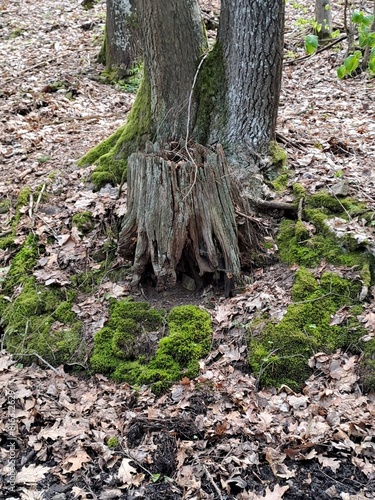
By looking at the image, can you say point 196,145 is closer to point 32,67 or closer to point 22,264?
point 22,264

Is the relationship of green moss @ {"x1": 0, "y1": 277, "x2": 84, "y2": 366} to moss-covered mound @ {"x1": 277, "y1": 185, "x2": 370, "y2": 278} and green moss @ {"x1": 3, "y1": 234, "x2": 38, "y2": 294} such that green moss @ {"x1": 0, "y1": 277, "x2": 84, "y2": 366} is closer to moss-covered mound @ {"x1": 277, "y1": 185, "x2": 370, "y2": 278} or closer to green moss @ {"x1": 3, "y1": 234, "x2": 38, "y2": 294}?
green moss @ {"x1": 3, "y1": 234, "x2": 38, "y2": 294}

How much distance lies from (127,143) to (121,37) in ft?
16.7

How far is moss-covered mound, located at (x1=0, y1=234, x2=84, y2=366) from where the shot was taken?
454cm

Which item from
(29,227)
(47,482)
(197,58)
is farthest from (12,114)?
(47,482)

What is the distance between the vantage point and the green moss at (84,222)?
18.3 ft

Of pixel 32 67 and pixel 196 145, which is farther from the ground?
pixel 196 145

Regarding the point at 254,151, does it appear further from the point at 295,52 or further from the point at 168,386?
the point at 295,52

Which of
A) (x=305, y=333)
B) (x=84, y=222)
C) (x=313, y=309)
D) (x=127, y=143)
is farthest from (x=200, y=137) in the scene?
(x=305, y=333)

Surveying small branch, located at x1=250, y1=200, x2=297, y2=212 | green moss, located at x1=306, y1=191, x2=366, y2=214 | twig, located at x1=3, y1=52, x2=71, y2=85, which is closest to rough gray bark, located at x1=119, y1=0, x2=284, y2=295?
small branch, located at x1=250, y1=200, x2=297, y2=212

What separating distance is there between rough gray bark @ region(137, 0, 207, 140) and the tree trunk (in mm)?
4822

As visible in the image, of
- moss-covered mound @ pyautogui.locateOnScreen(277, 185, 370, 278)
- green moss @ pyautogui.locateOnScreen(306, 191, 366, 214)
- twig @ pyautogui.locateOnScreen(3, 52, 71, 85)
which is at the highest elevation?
twig @ pyautogui.locateOnScreen(3, 52, 71, 85)

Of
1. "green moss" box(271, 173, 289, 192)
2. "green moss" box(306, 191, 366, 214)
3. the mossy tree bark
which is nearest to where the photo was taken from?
the mossy tree bark

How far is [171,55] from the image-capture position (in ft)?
17.9

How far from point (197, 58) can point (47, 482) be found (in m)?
4.49
